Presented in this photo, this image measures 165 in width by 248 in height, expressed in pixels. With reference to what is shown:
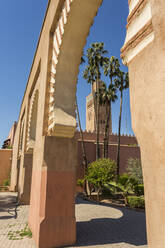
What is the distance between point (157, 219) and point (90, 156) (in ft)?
57.4

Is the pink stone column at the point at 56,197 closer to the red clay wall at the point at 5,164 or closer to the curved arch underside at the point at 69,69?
the curved arch underside at the point at 69,69

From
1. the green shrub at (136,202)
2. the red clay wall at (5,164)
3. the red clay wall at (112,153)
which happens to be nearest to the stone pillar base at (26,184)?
the green shrub at (136,202)

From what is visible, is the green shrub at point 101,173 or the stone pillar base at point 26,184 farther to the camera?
the green shrub at point 101,173

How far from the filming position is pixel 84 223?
6367mm

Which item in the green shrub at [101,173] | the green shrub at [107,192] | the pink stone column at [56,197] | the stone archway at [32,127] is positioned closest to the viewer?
the pink stone column at [56,197]

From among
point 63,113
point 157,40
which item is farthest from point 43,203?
point 157,40

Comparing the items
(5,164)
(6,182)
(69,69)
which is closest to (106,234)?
(69,69)

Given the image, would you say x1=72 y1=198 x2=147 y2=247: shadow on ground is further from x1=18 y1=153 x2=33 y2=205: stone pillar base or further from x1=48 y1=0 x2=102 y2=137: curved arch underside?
x1=18 y1=153 x2=33 y2=205: stone pillar base

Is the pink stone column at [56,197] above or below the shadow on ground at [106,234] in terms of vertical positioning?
above

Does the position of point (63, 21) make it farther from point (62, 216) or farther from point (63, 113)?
point (62, 216)

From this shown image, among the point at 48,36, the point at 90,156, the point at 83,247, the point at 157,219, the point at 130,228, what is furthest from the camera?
the point at 90,156

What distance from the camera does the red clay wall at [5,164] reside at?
67.1ft

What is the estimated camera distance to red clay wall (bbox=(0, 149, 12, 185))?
20.5 meters

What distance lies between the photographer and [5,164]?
20.8m
